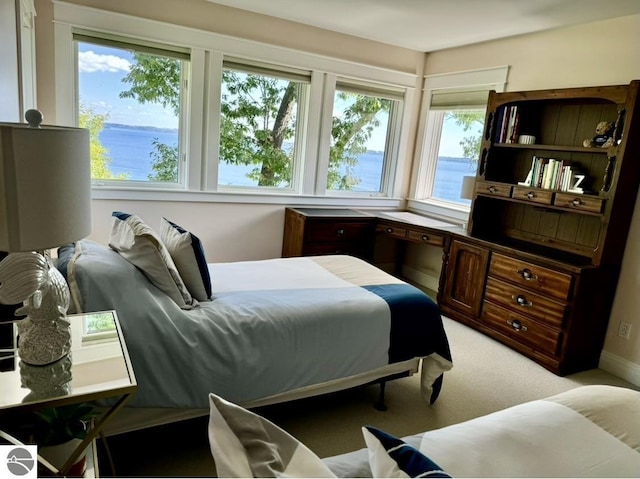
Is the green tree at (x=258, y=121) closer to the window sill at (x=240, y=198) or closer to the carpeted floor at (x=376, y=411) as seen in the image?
the window sill at (x=240, y=198)

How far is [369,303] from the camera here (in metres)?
2.18

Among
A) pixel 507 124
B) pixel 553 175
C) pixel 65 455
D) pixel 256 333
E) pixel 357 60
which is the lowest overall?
pixel 65 455

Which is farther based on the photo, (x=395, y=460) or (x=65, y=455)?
(x=65, y=455)

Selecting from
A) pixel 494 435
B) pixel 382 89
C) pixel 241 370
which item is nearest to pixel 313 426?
pixel 241 370

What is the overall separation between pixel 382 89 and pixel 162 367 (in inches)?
148

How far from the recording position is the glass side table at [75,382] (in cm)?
116

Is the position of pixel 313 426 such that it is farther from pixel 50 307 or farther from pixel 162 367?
pixel 50 307

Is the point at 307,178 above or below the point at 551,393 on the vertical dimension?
above

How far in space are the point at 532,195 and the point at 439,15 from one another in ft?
5.14

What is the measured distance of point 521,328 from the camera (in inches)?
123

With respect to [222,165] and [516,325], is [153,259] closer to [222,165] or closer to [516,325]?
[222,165]

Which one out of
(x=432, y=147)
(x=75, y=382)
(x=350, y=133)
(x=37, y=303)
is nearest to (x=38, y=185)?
(x=37, y=303)

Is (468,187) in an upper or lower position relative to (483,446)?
upper

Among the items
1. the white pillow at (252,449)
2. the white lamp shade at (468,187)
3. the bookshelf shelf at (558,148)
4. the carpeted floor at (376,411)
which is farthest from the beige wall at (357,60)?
the white pillow at (252,449)
